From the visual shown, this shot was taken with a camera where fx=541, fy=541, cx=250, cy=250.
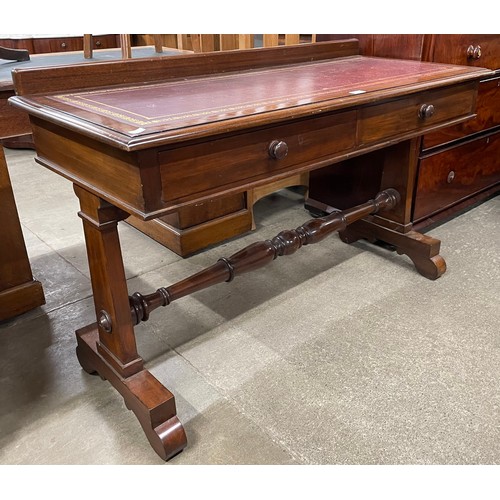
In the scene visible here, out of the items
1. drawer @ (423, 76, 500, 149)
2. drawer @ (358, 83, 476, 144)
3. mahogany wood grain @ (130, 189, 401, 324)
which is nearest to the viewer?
drawer @ (358, 83, 476, 144)

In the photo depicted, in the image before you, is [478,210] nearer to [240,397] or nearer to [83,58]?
[240,397]

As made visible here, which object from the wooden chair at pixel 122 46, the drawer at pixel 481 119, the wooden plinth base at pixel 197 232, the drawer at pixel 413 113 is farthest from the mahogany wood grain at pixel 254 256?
the wooden chair at pixel 122 46

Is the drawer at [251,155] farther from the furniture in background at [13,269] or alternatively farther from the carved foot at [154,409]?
the furniture in background at [13,269]

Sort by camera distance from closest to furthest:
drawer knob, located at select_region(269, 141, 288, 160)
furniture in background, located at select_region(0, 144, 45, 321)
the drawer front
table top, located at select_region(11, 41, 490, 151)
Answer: table top, located at select_region(11, 41, 490, 151) → drawer knob, located at select_region(269, 141, 288, 160) → furniture in background, located at select_region(0, 144, 45, 321) → the drawer front

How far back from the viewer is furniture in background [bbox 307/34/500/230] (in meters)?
2.34

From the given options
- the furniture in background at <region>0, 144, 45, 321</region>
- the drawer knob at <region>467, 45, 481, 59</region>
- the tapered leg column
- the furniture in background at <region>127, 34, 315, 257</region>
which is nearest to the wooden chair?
the furniture in background at <region>127, 34, 315, 257</region>

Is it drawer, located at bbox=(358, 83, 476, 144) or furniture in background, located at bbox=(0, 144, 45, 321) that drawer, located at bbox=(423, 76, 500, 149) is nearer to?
drawer, located at bbox=(358, 83, 476, 144)

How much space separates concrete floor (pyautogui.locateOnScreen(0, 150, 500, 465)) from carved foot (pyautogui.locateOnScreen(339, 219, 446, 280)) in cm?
6

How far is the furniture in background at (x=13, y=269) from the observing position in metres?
2.07

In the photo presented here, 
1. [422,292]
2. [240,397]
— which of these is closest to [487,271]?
[422,292]

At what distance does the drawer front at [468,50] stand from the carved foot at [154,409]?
1.76 meters

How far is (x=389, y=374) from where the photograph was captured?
1.85 m

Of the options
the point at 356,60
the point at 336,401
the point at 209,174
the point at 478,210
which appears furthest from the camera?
the point at 478,210
